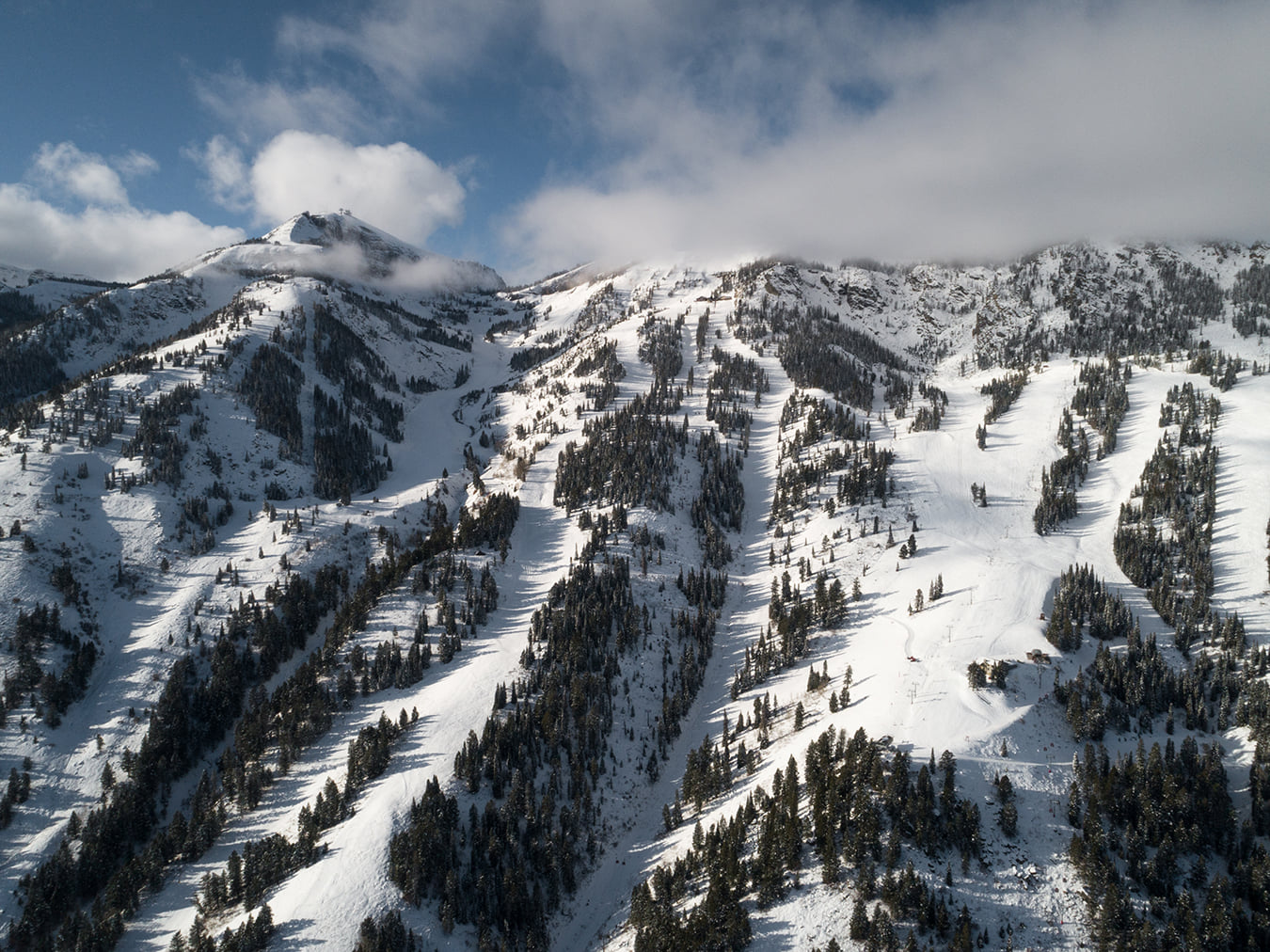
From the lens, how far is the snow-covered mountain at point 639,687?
2281 inches

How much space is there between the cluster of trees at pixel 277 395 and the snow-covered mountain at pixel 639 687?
6637 mm

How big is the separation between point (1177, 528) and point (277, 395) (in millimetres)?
230002

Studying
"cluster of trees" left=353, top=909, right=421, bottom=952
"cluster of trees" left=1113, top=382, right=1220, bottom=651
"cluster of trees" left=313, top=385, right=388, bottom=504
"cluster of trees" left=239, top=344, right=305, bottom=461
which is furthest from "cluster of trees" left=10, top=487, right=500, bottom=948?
"cluster of trees" left=1113, top=382, right=1220, bottom=651

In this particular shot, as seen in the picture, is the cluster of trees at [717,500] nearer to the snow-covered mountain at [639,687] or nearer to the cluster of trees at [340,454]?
the snow-covered mountain at [639,687]

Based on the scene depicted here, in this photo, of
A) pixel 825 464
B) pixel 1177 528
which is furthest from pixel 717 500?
pixel 1177 528

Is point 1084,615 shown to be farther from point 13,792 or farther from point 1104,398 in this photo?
point 13,792

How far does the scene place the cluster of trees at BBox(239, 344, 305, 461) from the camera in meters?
166

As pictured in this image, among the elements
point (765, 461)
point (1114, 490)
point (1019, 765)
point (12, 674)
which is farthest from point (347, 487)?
point (1114, 490)

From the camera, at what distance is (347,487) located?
154 m

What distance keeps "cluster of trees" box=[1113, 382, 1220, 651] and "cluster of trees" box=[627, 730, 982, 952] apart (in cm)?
6313

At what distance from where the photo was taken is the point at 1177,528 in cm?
11125

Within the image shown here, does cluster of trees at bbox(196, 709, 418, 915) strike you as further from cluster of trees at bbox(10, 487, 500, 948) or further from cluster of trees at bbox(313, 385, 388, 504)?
cluster of trees at bbox(313, 385, 388, 504)

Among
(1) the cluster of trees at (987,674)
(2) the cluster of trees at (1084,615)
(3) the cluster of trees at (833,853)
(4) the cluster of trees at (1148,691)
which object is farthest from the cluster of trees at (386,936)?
(2) the cluster of trees at (1084,615)

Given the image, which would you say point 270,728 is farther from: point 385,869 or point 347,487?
point 347,487
